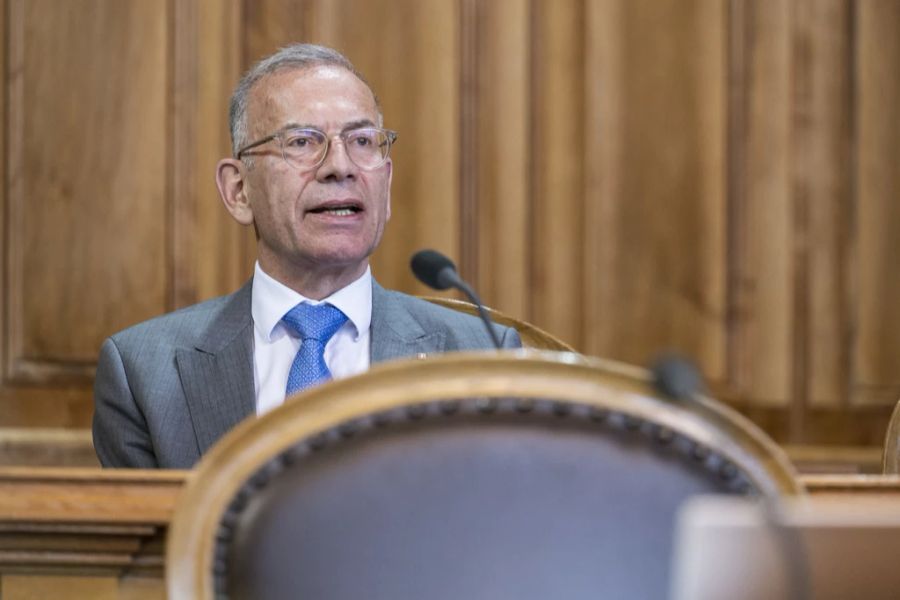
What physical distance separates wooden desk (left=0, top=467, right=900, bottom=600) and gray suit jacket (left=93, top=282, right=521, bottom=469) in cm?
77

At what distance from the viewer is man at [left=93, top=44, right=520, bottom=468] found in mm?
1969

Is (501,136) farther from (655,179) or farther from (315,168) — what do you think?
(315,168)

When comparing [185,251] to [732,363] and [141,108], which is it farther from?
[732,363]

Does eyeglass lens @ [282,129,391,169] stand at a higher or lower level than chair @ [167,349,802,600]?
higher

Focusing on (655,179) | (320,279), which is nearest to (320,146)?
(320,279)

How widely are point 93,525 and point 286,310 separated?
965mm

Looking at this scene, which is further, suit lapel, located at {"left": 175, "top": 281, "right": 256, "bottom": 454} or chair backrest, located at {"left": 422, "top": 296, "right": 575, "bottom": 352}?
chair backrest, located at {"left": 422, "top": 296, "right": 575, "bottom": 352}

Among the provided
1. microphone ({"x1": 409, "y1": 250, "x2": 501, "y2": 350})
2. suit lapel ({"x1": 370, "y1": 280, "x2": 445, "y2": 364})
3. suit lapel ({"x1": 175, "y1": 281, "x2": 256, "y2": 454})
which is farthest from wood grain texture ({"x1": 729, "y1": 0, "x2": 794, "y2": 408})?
microphone ({"x1": 409, "y1": 250, "x2": 501, "y2": 350})

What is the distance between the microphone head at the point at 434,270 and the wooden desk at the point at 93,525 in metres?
0.59

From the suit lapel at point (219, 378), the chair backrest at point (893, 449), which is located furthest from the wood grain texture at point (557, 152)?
the chair backrest at point (893, 449)

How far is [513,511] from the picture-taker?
80 cm

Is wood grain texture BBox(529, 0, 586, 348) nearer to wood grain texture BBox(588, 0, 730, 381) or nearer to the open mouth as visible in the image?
wood grain texture BBox(588, 0, 730, 381)

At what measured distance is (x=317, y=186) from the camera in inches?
82.4

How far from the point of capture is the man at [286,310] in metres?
1.97
